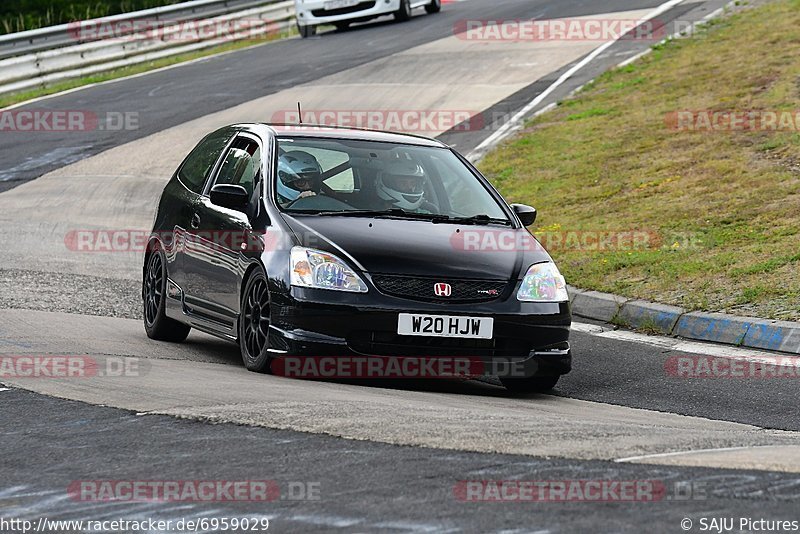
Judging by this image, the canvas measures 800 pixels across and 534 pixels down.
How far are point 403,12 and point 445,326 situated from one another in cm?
2590

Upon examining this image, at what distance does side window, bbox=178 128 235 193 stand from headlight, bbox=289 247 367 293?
2095 mm

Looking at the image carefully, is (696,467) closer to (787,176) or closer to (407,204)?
(407,204)

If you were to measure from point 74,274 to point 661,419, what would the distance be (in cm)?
679

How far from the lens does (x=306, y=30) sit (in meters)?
32.0

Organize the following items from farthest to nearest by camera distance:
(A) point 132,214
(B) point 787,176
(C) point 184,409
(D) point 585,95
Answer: (D) point 585,95
(A) point 132,214
(B) point 787,176
(C) point 184,409

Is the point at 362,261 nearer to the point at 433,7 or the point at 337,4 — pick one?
the point at 337,4

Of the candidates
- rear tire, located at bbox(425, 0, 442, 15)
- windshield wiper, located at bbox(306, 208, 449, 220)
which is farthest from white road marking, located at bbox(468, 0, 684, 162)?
windshield wiper, located at bbox(306, 208, 449, 220)

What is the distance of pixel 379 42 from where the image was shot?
2917cm

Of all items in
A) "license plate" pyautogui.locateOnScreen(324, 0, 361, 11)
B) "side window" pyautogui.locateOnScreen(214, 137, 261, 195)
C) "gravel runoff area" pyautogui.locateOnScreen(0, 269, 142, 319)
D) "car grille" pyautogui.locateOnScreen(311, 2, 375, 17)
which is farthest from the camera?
"car grille" pyautogui.locateOnScreen(311, 2, 375, 17)

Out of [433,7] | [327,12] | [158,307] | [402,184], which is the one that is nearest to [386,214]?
[402,184]

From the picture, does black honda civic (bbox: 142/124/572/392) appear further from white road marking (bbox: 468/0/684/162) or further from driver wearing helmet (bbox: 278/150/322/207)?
white road marking (bbox: 468/0/684/162)

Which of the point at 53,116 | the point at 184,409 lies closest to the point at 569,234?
the point at 184,409

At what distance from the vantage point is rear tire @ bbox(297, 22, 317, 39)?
3185 centimetres

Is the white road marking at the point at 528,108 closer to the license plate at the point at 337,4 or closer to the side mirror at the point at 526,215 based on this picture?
the license plate at the point at 337,4
